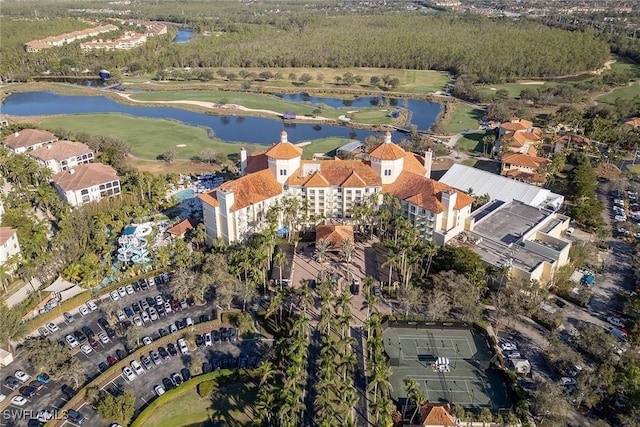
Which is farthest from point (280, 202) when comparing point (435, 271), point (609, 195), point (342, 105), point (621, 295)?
point (342, 105)

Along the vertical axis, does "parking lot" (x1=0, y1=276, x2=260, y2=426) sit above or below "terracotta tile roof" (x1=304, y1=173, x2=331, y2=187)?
below

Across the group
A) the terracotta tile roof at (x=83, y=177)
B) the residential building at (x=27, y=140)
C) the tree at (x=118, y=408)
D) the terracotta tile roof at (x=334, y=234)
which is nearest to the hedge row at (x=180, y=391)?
the tree at (x=118, y=408)

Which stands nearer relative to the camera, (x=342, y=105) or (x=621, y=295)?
(x=621, y=295)

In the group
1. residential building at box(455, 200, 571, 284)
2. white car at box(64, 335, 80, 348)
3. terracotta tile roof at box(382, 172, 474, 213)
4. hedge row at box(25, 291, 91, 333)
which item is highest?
terracotta tile roof at box(382, 172, 474, 213)

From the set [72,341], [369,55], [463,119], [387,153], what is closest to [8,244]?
[72,341]

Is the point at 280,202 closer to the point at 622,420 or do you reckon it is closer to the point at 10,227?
the point at 10,227

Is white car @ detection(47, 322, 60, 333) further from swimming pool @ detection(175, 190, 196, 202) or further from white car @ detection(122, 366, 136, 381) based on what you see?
swimming pool @ detection(175, 190, 196, 202)

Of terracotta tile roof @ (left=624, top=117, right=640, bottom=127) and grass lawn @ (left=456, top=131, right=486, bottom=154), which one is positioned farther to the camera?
terracotta tile roof @ (left=624, top=117, right=640, bottom=127)

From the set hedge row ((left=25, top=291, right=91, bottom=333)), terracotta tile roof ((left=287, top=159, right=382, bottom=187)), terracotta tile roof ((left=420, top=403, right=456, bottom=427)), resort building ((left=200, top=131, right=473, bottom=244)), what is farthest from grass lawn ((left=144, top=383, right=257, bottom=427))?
terracotta tile roof ((left=287, top=159, right=382, bottom=187))
